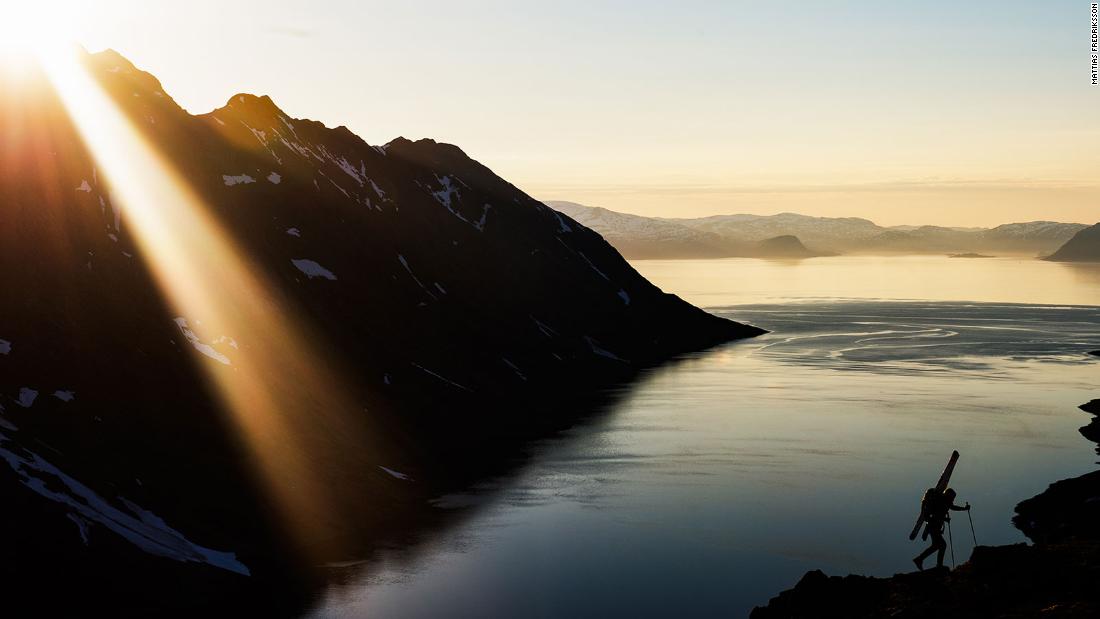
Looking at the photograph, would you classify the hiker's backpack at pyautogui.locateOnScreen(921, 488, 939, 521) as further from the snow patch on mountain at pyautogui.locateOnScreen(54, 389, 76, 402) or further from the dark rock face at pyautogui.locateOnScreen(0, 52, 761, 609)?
the snow patch on mountain at pyautogui.locateOnScreen(54, 389, 76, 402)

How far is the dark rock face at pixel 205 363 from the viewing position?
66.5 metres

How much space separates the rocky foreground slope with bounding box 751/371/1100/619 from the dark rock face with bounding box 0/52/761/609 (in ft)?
139

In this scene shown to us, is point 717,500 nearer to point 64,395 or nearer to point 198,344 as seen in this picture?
point 198,344

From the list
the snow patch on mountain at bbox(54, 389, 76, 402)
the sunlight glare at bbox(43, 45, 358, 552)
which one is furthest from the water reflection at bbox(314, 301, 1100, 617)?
the snow patch on mountain at bbox(54, 389, 76, 402)

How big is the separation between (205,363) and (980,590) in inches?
2988

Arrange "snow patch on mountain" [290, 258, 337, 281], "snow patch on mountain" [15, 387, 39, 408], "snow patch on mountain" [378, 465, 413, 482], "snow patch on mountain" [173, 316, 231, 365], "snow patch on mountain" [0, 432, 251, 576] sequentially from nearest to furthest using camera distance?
"snow patch on mountain" [0, 432, 251, 576] < "snow patch on mountain" [15, 387, 39, 408] < "snow patch on mountain" [173, 316, 231, 365] < "snow patch on mountain" [378, 465, 413, 482] < "snow patch on mountain" [290, 258, 337, 281]

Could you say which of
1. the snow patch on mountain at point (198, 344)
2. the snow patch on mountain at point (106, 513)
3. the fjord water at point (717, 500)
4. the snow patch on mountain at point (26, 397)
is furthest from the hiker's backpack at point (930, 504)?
the snow patch on mountain at point (198, 344)

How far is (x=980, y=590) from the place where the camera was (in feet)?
96.5

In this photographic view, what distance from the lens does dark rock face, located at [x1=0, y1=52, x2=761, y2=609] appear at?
66.5 m

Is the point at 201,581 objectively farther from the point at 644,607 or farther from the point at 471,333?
the point at 471,333

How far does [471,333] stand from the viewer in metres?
159

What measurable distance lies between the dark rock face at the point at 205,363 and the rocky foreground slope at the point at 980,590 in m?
42.4

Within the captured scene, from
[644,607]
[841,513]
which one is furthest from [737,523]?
[644,607]

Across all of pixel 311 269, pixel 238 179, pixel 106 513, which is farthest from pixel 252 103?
pixel 106 513
